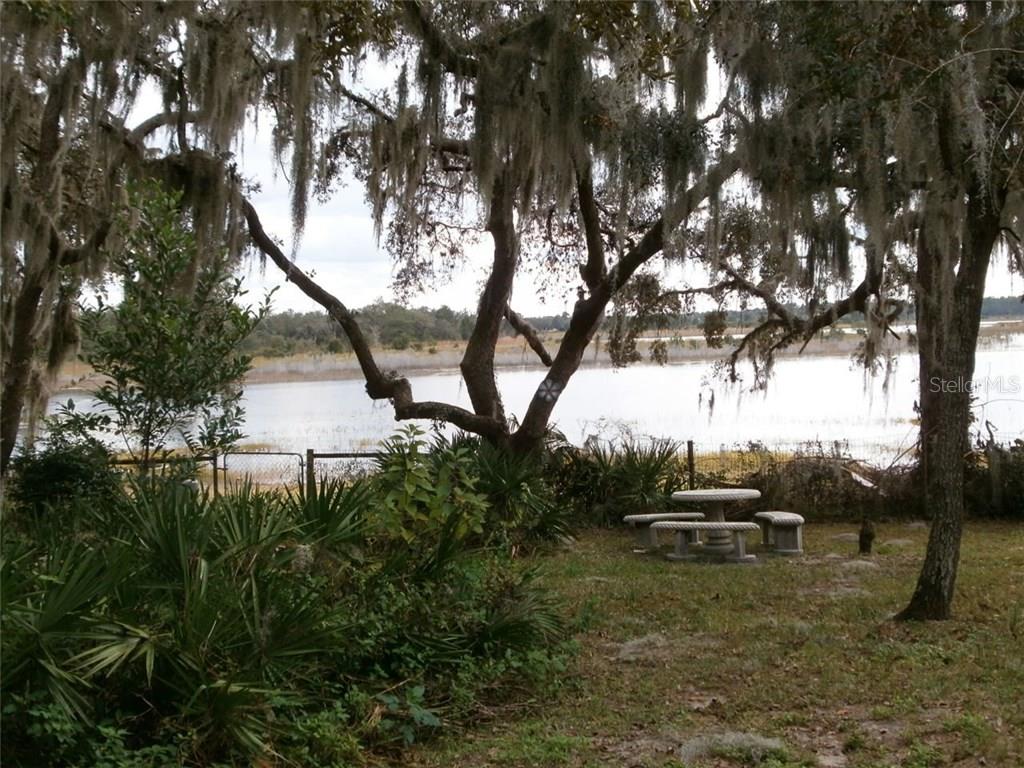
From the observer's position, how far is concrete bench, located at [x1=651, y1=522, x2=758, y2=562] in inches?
Answer: 386

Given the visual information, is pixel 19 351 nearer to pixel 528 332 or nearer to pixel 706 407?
pixel 528 332

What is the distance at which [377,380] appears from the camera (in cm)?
1268

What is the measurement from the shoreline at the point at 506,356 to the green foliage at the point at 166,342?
20.3 feet

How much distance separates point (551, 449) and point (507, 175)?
3785 mm

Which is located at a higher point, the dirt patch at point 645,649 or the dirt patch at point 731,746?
the dirt patch at point 731,746

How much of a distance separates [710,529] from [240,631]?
6223 mm

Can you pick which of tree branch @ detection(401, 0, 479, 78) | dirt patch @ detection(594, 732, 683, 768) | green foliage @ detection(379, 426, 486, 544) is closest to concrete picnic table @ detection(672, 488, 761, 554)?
green foliage @ detection(379, 426, 486, 544)

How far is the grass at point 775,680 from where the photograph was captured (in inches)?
183

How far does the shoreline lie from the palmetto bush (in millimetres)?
6889

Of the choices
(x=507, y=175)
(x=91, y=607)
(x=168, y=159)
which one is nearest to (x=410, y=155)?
Answer: (x=507, y=175)

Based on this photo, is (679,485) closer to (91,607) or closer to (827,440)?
(827,440)

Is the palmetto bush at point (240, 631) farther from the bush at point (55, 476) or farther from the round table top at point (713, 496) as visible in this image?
the round table top at point (713, 496)

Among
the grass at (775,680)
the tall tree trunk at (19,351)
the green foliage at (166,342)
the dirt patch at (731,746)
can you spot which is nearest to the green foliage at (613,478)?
the grass at (775,680)

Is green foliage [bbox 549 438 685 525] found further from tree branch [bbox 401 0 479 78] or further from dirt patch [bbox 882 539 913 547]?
tree branch [bbox 401 0 479 78]
